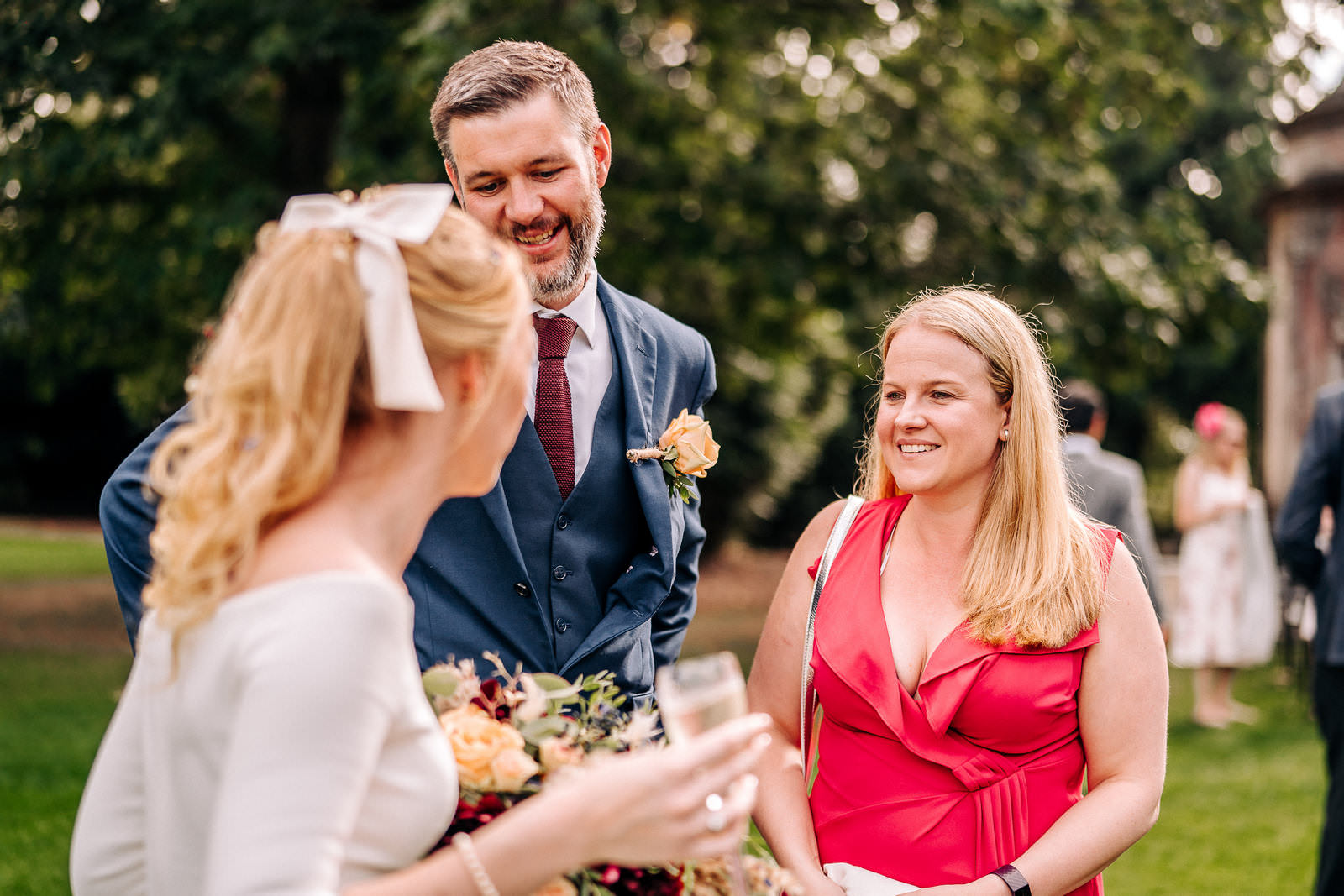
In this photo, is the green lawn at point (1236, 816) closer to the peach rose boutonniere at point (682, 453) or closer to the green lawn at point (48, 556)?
the peach rose boutonniere at point (682, 453)

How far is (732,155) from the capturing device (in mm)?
10195

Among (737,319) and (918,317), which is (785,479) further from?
(918,317)

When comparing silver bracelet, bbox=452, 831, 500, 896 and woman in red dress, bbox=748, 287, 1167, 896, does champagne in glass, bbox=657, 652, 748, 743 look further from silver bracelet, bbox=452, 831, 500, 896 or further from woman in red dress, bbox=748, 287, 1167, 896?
woman in red dress, bbox=748, 287, 1167, 896

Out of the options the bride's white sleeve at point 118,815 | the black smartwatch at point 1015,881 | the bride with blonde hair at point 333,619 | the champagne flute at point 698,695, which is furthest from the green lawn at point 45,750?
the champagne flute at point 698,695

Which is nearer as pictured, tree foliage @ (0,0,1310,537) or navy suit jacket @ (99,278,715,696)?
navy suit jacket @ (99,278,715,696)

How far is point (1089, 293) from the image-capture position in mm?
9570

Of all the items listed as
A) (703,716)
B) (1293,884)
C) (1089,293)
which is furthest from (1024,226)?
(703,716)

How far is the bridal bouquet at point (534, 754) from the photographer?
1712mm

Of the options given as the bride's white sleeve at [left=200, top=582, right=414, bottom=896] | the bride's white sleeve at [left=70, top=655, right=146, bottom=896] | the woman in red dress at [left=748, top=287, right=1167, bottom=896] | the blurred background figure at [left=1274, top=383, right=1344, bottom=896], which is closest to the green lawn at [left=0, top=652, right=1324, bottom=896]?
the blurred background figure at [left=1274, top=383, right=1344, bottom=896]

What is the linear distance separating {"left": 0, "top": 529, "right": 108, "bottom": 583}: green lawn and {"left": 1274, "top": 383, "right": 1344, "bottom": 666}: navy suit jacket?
18.1 m

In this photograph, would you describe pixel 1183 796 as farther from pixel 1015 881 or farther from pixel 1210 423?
pixel 1015 881

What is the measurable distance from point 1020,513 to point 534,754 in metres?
1.37

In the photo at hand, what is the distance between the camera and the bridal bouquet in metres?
1.71

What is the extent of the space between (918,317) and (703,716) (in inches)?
60.9
